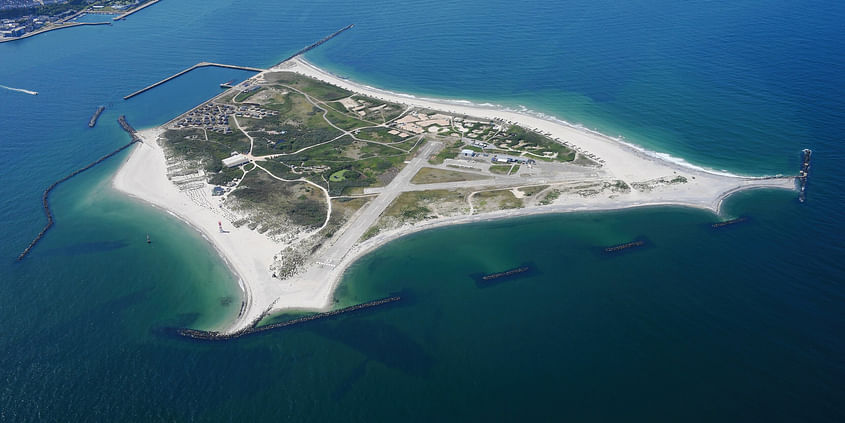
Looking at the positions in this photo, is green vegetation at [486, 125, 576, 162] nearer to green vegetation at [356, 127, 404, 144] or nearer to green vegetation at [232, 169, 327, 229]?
green vegetation at [356, 127, 404, 144]

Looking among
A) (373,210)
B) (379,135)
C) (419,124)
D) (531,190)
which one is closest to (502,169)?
(531,190)

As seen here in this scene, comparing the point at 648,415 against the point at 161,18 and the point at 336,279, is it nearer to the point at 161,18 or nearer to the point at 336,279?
the point at 336,279

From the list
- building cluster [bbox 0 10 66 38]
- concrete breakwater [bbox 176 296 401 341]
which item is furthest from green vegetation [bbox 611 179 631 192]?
building cluster [bbox 0 10 66 38]

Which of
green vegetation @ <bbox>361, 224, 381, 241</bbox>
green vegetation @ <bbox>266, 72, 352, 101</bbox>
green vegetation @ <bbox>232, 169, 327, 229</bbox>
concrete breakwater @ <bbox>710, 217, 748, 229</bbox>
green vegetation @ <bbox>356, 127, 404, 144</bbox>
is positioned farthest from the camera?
green vegetation @ <bbox>266, 72, 352, 101</bbox>

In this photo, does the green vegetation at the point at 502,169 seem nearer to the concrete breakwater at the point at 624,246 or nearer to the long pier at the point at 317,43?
the concrete breakwater at the point at 624,246

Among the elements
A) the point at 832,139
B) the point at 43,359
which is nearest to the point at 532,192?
the point at 832,139

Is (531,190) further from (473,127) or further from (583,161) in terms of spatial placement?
(473,127)
